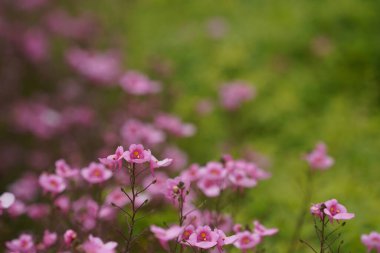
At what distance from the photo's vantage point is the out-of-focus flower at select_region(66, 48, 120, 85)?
490 centimetres

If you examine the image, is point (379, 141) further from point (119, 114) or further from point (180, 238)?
point (180, 238)

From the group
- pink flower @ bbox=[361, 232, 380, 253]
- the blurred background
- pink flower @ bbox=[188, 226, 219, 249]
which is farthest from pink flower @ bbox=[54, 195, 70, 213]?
pink flower @ bbox=[361, 232, 380, 253]

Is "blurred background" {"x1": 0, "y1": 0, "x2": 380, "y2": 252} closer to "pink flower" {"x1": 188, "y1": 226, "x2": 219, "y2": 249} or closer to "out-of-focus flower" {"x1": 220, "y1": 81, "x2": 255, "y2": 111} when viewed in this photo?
"out-of-focus flower" {"x1": 220, "y1": 81, "x2": 255, "y2": 111}

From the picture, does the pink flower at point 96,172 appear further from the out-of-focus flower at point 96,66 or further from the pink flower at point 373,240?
the out-of-focus flower at point 96,66

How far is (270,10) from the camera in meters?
5.80

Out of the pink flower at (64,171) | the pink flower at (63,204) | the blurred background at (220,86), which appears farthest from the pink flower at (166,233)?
the blurred background at (220,86)

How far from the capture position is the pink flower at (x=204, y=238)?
1.82 meters

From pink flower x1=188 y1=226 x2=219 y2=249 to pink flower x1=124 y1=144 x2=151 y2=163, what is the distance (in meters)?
0.33

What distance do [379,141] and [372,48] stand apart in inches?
52.8

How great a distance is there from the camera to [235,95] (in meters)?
4.54

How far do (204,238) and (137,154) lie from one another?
0.41 meters

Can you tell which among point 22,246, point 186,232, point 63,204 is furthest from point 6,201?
point 186,232

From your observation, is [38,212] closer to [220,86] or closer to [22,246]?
[22,246]

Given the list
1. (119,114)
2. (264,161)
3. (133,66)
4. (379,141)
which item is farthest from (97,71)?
(379,141)
